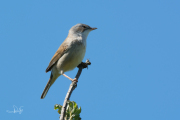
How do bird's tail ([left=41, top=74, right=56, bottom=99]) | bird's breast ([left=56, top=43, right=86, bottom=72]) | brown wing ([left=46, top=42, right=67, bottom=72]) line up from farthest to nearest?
1. brown wing ([left=46, top=42, right=67, bottom=72])
2. bird's tail ([left=41, top=74, right=56, bottom=99])
3. bird's breast ([left=56, top=43, right=86, bottom=72])

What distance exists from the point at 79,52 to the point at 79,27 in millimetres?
1258

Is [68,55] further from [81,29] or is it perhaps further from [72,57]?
[81,29]

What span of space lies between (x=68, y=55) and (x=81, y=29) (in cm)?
117

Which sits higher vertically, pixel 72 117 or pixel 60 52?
pixel 60 52

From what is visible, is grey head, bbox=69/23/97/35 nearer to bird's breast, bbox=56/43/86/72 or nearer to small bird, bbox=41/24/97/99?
small bird, bbox=41/24/97/99

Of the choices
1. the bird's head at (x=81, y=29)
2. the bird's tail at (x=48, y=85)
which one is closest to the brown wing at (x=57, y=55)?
the bird's tail at (x=48, y=85)

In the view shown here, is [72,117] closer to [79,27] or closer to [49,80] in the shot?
[49,80]

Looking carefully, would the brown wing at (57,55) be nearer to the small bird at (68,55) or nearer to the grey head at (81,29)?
the small bird at (68,55)

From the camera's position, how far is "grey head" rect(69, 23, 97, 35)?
7.71 metres

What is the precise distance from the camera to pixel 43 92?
276 inches

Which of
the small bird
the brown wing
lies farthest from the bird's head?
the brown wing

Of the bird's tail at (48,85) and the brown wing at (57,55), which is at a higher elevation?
the brown wing at (57,55)

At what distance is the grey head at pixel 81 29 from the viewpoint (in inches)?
304

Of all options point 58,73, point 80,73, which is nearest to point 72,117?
point 80,73
